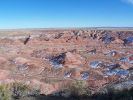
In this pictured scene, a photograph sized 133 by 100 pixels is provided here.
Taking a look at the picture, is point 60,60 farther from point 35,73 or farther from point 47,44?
point 47,44

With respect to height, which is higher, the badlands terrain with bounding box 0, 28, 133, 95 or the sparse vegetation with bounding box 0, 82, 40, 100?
the sparse vegetation with bounding box 0, 82, 40, 100

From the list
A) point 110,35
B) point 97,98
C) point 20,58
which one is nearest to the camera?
point 97,98

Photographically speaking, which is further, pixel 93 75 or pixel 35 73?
pixel 35 73

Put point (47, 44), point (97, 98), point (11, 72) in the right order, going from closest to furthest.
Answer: point (97, 98) → point (11, 72) → point (47, 44)

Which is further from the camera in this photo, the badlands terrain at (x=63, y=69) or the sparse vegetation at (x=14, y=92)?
the badlands terrain at (x=63, y=69)

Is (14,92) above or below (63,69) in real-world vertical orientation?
above

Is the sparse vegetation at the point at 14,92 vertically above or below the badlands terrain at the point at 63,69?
above

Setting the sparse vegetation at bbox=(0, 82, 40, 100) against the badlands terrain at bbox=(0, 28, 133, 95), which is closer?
the sparse vegetation at bbox=(0, 82, 40, 100)

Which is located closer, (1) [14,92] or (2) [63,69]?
(1) [14,92]

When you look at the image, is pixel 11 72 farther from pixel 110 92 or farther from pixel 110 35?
pixel 110 35

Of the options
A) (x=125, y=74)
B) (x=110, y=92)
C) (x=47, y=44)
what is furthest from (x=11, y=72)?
(x=47, y=44)

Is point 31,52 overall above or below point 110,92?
below
